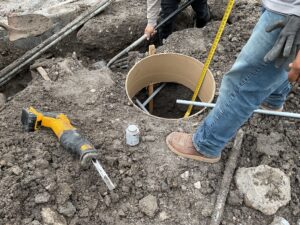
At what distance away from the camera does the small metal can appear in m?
2.56

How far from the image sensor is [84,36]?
3.81 metres

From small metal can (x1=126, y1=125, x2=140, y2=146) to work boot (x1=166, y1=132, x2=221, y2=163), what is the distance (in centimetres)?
26

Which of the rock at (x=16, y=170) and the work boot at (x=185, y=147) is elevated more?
the rock at (x=16, y=170)

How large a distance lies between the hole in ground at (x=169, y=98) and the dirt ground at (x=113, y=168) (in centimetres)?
77

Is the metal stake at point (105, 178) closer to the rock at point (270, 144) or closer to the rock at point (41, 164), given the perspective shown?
the rock at point (41, 164)

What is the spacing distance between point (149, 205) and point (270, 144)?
110 centimetres

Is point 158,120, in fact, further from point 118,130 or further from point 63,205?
point 63,205

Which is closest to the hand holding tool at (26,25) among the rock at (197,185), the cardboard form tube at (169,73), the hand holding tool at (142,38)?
the hand holding tool at (142,38)

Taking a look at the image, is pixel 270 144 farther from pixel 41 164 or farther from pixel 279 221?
pixel 41 164

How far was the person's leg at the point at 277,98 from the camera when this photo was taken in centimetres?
274

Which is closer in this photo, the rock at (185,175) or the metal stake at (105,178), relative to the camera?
the metal stake at (105,178)

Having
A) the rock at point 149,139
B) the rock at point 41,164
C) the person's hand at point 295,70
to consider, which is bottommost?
Answer: the rock at point 149,139

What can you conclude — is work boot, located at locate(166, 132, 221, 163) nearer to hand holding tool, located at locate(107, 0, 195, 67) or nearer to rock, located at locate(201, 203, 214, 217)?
rock, located at locate(201, 203, 214, 217)

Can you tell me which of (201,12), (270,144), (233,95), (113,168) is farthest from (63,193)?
(201,12)
